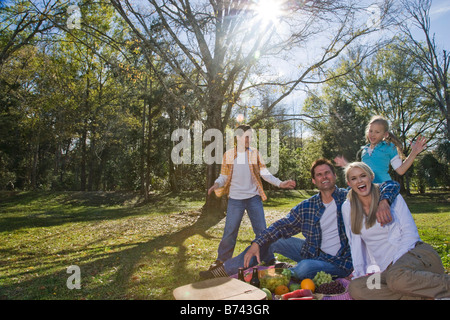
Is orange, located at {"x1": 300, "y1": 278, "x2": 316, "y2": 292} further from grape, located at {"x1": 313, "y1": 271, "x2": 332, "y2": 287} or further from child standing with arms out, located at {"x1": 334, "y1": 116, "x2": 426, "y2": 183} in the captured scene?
child standing with arms out, located at {"x1": 334, "y1": 116, "x2": 426, "y2": 183}

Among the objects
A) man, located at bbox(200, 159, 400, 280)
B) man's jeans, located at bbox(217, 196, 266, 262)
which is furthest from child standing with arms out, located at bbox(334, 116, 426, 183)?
man's jeans, located at bbox(217, 196, 266, 262)

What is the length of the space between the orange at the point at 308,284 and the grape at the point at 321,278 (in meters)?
0.09

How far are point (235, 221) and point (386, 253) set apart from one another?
2.46 meters

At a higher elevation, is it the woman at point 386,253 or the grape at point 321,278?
the woman at point 386,253

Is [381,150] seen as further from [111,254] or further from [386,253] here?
[111,254]

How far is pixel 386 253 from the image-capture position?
3.53 meters

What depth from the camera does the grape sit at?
148 inches

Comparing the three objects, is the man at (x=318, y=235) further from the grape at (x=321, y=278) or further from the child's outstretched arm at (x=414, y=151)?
the child's outstretched arm at (x=414, y=151)

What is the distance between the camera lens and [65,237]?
9.79 meters

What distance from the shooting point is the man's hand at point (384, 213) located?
337cm

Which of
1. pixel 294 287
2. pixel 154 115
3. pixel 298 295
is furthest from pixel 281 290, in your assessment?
pixel 154 115

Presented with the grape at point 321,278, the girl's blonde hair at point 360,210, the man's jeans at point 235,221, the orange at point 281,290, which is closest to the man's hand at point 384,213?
the girl's blonde hair at point 360,210
